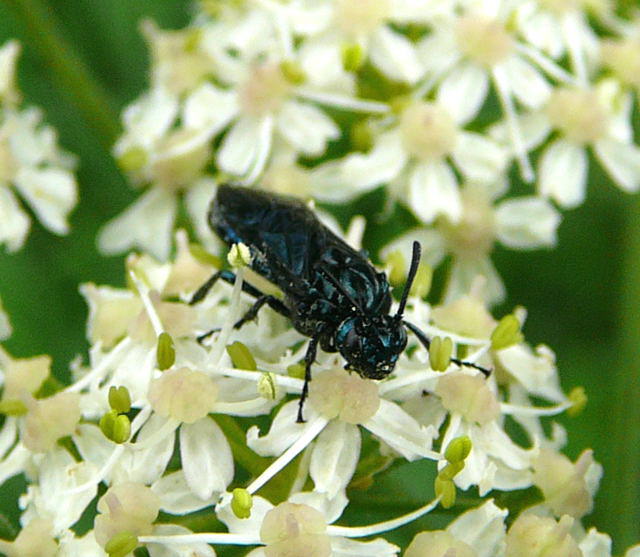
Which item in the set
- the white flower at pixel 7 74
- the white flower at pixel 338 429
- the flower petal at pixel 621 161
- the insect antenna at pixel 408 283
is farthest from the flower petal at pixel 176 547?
the flower petal at pixel 621 161

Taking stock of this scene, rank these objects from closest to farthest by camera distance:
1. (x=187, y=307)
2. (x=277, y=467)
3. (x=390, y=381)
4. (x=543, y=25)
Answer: (x=277, y=467) → (x=390, y=381) → (x=187, y=307) → (x=543, y=25)

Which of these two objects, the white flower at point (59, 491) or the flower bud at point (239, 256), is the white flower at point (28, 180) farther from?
the flower bud at point (239, 256)

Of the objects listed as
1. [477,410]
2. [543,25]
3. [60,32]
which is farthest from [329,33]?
[477,410]

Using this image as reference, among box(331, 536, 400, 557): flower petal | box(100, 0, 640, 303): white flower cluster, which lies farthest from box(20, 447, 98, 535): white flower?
box(100, 0, 640, 303): white flower cluster

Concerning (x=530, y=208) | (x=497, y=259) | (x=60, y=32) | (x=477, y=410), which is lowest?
(x=497, y=259)

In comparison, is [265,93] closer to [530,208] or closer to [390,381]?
[530,208]
